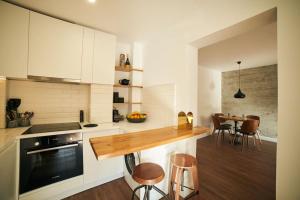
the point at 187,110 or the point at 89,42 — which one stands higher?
the point at 89,42

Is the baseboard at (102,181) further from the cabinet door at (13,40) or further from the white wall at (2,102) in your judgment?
the cabinet door at (13,40)

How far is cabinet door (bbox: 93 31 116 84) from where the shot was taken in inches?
80.9

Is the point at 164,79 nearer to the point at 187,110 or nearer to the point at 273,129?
the point at 187,110

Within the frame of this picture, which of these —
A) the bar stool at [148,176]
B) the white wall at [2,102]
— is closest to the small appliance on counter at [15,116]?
the white wall at [2,102]

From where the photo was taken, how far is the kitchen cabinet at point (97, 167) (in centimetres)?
172

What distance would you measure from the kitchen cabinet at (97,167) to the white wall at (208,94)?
3.61m

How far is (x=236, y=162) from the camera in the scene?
2686 mm

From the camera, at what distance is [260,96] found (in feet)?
14.7

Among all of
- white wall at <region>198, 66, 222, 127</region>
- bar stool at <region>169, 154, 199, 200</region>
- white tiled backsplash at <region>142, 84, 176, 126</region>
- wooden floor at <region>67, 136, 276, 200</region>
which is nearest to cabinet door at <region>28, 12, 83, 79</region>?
white tiled backsplash at <region>142, 84, 176, 126</region>

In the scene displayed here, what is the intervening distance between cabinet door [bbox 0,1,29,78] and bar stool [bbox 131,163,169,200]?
183cm

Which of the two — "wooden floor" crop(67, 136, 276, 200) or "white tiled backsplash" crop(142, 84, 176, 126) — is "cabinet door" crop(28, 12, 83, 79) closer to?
"white tiled backsplash" crop(142, 84, 176, 126)

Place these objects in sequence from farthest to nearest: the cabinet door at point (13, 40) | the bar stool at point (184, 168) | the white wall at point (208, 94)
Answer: the white wall at point (208, 94), the cabinet door at point (13, 40), the bar stool at point (184, 168)

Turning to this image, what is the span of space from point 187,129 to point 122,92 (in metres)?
1.61

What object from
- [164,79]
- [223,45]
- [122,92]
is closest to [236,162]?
[164,79]
